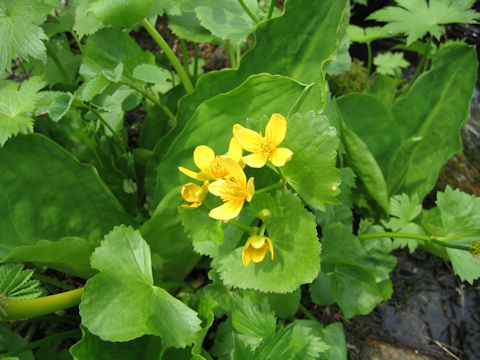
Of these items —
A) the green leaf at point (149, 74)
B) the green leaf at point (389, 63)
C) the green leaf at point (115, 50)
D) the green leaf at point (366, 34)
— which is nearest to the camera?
the green leaf at point (149, 74)

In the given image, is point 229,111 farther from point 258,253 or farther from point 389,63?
point 389,63

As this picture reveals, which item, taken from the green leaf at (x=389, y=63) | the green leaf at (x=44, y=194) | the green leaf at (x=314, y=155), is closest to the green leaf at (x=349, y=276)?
the green leaf at (x=314, y=155)

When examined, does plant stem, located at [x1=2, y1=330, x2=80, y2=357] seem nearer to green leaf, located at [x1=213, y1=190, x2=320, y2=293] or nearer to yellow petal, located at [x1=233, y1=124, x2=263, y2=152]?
green leaf, located at [x1=213, y1=190, x2=320, y2=293]

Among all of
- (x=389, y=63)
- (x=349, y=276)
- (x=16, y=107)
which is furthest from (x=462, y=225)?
(x=16, y=107)

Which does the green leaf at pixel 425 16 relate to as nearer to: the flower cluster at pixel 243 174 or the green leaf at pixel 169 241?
the flower cluster at pixel 243 174

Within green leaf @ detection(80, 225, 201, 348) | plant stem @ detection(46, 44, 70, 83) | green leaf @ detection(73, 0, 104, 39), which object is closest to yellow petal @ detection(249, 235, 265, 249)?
green leaf @ detection(80, 225, 201, 348)

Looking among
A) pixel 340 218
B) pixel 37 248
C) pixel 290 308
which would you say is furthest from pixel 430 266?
pixel 37 248

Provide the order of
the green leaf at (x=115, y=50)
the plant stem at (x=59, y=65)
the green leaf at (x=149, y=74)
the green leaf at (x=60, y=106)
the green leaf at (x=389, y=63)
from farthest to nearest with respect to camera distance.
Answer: the green leaf at (x=389, y=63)
the plant stem at (x=59, y=65)
the green leaf at (x=115, y=50)
the green leaf at (x=149, y=74)
the green leaf at (x=60, y=106)
